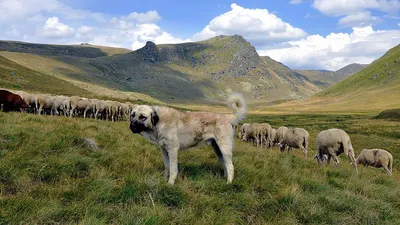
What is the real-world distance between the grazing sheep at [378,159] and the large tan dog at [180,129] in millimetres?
13904

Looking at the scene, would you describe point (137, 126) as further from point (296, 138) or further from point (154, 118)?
point (296, 138)

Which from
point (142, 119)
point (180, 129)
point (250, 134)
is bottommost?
point (250, 134)

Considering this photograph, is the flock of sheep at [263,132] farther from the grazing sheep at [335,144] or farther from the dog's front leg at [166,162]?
the dog's front leg at [166,162]

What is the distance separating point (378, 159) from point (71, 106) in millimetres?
23794

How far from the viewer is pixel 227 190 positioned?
22.3ft

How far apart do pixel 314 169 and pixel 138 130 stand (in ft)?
22.7

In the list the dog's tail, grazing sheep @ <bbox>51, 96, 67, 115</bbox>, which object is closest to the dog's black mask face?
the dog's tail

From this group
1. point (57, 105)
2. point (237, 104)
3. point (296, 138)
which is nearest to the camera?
point (237, 104)

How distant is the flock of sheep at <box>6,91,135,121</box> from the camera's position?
75.0ft

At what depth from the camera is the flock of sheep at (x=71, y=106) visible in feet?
75.0

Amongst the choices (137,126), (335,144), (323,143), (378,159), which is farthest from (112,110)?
(137,126)

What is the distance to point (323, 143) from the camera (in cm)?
1488

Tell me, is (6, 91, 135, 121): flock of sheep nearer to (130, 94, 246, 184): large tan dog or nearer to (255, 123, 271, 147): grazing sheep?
(255, 123, 271, 147): grazing sheep

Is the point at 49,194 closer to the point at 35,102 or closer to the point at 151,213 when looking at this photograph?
the point at 151,213
